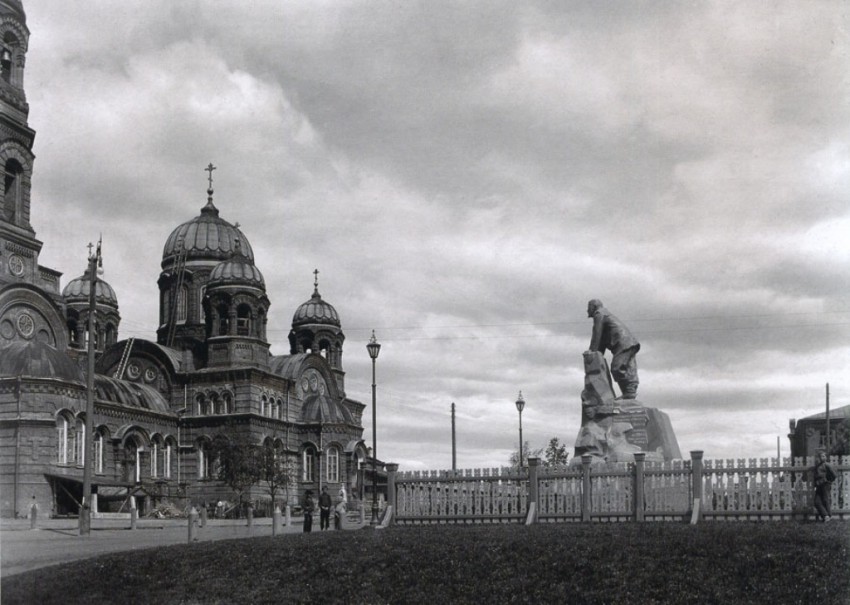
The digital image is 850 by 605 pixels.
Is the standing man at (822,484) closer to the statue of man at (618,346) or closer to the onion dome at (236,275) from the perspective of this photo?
the statue of man at (618,346)

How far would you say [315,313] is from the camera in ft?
259

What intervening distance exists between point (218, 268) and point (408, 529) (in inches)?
1838

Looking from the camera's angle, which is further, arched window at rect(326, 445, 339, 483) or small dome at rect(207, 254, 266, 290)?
arched window at rect(326, 445, 339, 483)

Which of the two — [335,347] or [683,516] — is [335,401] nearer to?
[335,347]

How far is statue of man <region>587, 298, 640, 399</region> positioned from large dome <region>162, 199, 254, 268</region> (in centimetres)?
5023

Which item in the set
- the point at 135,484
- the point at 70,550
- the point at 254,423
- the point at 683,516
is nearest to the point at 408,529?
the point at 683,516

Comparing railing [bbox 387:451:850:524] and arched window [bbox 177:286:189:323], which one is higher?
arched window [bbox 177:286:189:323]

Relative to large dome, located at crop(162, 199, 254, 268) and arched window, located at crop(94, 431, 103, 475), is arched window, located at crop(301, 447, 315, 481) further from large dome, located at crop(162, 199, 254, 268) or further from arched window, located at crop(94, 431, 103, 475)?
arched window, located at crop(94, 431, 103, 475)

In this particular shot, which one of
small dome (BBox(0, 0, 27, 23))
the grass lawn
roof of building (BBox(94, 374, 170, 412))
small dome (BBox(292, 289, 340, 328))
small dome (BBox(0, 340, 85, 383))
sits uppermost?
small dome (BBox(0, 0, 27, 23))

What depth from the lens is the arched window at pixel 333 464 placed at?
6700 cm

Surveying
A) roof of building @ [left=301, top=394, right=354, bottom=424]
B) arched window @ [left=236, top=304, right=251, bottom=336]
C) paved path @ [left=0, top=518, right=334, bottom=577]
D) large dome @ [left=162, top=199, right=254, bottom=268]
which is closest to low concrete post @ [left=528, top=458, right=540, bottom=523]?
paved path @ [left=0, top=518, right=334, bottom=577]

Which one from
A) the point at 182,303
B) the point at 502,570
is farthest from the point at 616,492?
the point at 182,303

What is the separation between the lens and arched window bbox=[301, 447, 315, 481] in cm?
6645

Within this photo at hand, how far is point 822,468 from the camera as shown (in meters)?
18.6
